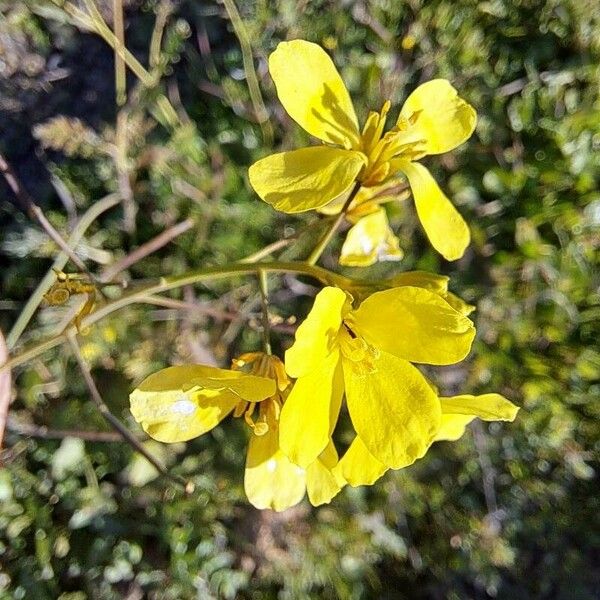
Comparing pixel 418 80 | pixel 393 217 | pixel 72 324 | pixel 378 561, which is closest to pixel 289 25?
pixel 418 80

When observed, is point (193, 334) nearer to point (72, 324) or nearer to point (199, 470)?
point (199, 470)

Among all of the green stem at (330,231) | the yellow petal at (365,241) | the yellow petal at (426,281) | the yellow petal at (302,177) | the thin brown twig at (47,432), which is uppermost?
the yellow petal at (302,177)

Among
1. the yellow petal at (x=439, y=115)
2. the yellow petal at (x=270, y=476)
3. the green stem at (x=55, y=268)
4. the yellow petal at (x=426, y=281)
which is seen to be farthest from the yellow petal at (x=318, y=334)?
the green stem at (x=55, y=268)

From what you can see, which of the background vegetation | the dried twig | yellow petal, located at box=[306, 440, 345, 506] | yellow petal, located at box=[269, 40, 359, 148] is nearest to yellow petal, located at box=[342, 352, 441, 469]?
yellow petal, located at box=[306, 440, 345, 506]

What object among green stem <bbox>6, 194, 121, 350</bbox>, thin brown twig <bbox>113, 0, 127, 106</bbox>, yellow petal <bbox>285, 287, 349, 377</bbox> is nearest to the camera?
yellow petal <bbox>285, 287, 349, 377</bbox>

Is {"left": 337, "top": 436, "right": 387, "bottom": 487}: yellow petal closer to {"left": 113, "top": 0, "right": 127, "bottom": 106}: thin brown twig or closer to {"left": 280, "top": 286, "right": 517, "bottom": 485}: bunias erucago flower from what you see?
{"left": 280, "top": 286, "right": 517, "bottom": 485}: bunias erucago flower

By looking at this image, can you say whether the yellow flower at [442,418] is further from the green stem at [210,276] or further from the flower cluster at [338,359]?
the green stem at [210,276]

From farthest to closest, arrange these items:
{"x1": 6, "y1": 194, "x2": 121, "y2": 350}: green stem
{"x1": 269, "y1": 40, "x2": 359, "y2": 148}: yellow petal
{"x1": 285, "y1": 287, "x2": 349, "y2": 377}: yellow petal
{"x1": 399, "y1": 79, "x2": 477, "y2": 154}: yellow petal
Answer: {"x1": 6, "y1": 194, "x2": 121, "y2": 350}: green stem
{"x1": 399, "y1": 79, "x2": 477, "y2": 154}: yellow petal
{"x1": 269, "y1": 40, "x2": 359, "y2": 148}: yellow petal
{"x1": 285, "y1": 287, "x2": 349, "y2": 377}: yellow petal

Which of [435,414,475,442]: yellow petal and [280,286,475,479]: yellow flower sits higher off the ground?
[280,286,475,479]: yellow flower
